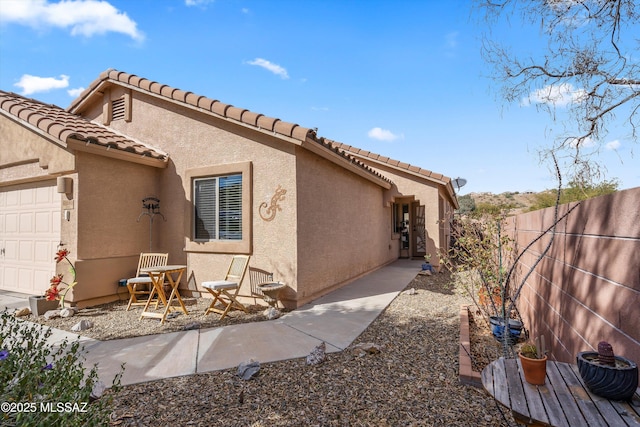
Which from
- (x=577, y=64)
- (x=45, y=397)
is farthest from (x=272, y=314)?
(x=577, y=64)

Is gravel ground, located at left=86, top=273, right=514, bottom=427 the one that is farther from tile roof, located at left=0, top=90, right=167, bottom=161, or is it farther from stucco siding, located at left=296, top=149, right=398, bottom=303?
tile roof, located at left=0, top=90, right=167, bottom=161

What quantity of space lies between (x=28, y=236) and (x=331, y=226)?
769 centimetres

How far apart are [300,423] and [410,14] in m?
8.63

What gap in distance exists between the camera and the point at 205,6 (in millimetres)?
7309

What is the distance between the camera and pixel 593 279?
2863mm

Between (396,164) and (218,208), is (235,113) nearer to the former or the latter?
(218,208)

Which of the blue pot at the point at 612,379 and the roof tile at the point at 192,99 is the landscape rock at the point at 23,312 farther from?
the blue pot at the point at 612,379

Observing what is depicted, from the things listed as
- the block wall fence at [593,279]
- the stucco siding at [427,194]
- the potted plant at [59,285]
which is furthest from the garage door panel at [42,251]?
the stucco siding at [427,194]

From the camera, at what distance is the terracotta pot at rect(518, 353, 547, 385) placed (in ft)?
6.68

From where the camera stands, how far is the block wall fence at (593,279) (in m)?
2.29

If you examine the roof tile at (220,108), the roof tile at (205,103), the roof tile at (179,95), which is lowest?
the roof tile at (220,108)

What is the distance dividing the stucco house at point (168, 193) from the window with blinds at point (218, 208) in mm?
29

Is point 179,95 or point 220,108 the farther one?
point 179,95

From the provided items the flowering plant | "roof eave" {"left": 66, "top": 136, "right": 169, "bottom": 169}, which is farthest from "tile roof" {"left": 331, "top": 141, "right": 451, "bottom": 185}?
the flowering plant
